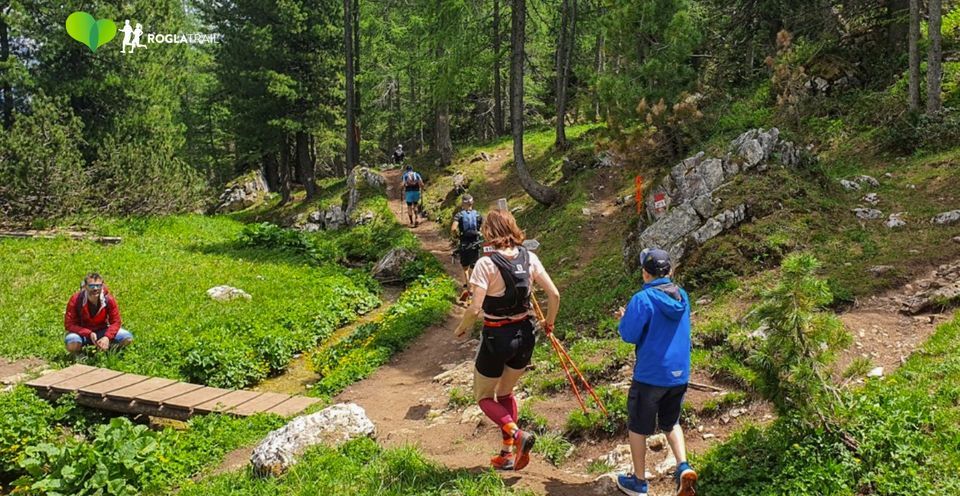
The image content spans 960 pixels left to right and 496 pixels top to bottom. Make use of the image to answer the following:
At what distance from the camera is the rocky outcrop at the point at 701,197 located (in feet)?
34.4

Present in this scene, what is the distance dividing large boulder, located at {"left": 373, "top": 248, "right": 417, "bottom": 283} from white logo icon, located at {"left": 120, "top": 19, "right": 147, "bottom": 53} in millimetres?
15896

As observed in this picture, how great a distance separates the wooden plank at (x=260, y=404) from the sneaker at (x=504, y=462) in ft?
13.9

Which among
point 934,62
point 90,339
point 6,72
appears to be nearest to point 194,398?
point 90,339

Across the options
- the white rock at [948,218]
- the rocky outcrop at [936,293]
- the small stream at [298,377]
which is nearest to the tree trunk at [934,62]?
the white rock at [948,218]

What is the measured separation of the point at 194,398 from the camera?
28.5ft

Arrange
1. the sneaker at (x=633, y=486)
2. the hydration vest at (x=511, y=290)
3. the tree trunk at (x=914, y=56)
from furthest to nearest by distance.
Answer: the tree trunk at (x=914, y=56)
the hydration vest at (x=511, y=290)
the sneaker at (x=633, y=486)

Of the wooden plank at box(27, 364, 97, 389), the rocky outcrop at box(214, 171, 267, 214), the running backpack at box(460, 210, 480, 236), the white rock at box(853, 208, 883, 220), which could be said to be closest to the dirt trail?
the running backpack at box(460, 210, 480, 236)

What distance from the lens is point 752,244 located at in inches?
381

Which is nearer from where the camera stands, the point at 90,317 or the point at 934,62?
the point at 90,317

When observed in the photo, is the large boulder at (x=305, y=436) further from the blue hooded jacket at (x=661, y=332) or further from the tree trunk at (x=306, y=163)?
the tree trunk at (x=306, y=163)

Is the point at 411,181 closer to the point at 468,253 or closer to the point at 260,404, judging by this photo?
the point at 468,253

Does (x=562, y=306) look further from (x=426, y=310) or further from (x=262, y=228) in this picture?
(x=262, y=228)

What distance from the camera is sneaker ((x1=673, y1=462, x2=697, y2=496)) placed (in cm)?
471

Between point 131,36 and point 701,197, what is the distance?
24137mm
